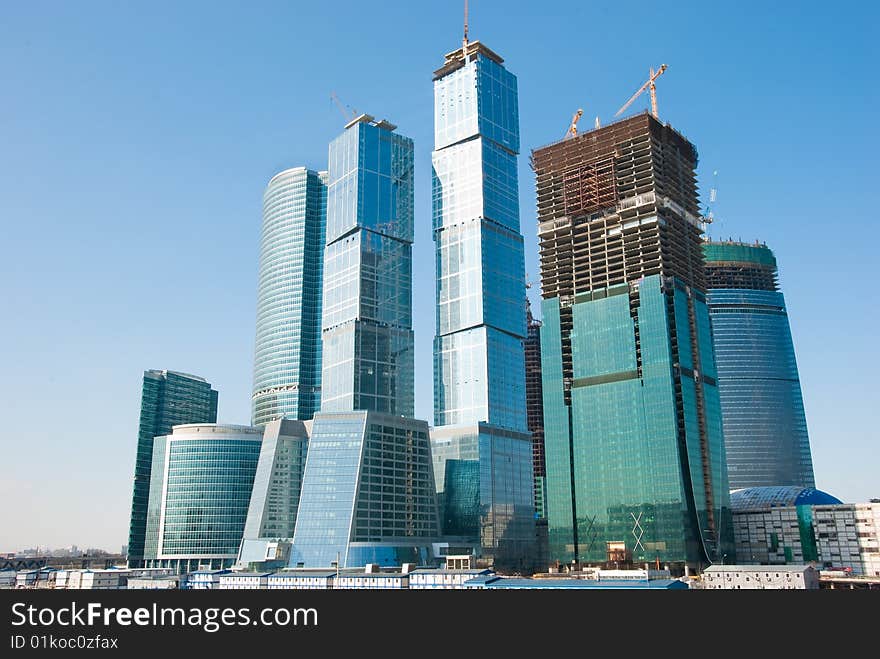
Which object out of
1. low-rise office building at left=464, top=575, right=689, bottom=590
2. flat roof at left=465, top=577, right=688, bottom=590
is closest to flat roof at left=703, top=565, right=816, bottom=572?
low-rise office building at left=464, top=575, right=689, bottom=590

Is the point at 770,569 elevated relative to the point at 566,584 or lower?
elevated

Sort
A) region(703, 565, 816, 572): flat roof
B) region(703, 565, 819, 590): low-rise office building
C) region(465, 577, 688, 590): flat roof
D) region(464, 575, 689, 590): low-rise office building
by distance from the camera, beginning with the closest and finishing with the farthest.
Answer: region(464, 575, 689, 590): low-rise office building, region(465, 577, 688, 590): flat roof, region(703, 565, 819, 590): low-rise office building, region(703, 565, 816, 572): flat roof

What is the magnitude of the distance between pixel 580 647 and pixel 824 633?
16.9 meters

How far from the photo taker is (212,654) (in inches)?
2101

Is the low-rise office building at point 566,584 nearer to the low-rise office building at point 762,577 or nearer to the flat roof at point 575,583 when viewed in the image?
the flat roof at point 575,583

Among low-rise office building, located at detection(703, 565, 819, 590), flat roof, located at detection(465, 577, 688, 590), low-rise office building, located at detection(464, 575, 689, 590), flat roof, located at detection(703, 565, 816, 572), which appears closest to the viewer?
low-rise office building, located at detection(464, 575, 689, 590)

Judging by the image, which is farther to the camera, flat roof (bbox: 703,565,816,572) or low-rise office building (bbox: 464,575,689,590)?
flat roof (bbox: 703,565,816,572)

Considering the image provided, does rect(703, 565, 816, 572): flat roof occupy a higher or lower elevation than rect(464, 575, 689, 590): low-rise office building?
higher

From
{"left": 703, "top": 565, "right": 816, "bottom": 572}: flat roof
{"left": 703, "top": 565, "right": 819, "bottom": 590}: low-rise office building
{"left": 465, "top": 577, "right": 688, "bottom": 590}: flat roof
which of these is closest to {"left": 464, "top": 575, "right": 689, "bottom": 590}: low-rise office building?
{"left": 465, "top": 577, "right": 688, "bottom": 590}: flat roof

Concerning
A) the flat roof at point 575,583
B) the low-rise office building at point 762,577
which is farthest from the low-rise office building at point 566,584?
the low-rise office building at point 762,577

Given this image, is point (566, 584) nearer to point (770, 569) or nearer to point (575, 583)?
point (575, 583)

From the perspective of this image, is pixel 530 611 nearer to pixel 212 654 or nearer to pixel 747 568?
pixel 212 654

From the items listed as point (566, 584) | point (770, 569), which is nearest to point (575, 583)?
point (566, 584)

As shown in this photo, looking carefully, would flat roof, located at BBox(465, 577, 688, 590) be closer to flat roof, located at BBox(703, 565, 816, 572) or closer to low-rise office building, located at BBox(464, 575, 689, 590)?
low-rise office building, located at BBox(464, 575, 689, 590)
